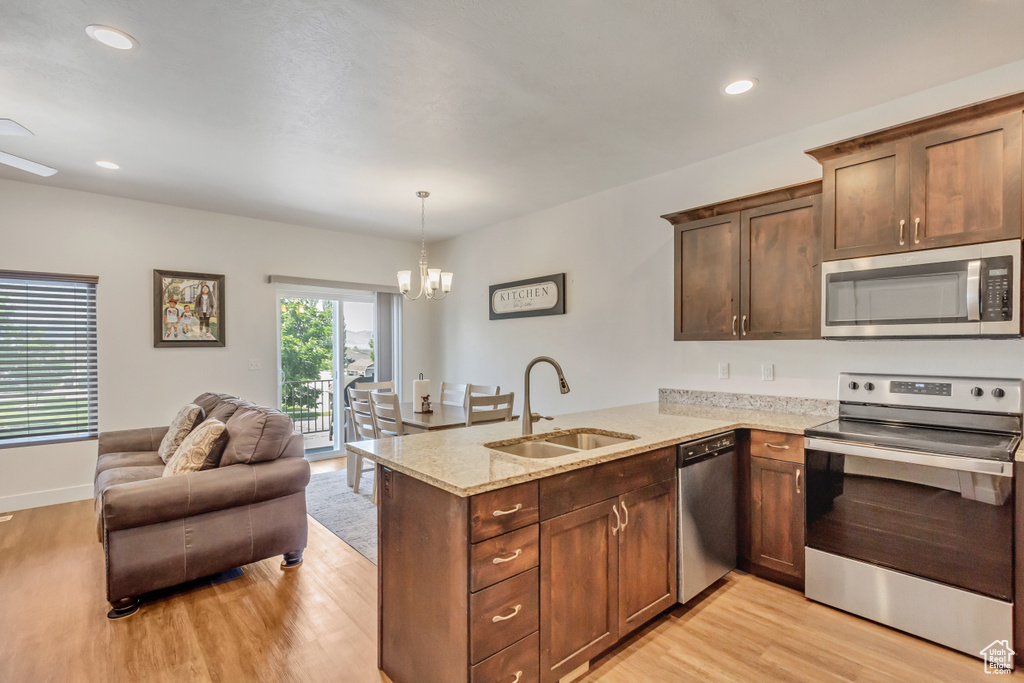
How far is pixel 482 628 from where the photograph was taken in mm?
1591

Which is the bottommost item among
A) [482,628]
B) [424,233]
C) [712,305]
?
[482,628]

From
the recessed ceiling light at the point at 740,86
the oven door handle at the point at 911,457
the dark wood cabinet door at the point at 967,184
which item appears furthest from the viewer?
the recessed ceiling light at the point at 740,86

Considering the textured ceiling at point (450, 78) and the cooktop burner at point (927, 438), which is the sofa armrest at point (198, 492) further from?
the cooktop burner at point (927, 438)

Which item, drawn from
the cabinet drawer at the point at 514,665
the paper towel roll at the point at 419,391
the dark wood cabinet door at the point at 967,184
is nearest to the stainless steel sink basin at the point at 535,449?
the cabinet drawer at the point at 514,665

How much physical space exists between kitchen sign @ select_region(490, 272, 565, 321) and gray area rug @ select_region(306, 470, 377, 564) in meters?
2.18

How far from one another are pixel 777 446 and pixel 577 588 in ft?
4.75

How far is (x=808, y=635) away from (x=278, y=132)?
13.0ft

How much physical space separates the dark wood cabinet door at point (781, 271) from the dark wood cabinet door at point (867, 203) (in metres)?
0.10

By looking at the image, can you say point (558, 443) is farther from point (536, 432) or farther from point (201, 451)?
point (201, 451)

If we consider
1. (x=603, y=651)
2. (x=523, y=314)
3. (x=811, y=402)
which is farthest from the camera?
(x=523, y=314)

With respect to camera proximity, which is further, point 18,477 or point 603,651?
point 18,477

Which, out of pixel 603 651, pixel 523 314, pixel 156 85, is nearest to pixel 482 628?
pixel 603 651

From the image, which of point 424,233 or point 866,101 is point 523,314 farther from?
point 866,101

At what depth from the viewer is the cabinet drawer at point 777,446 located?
255 centimetres
